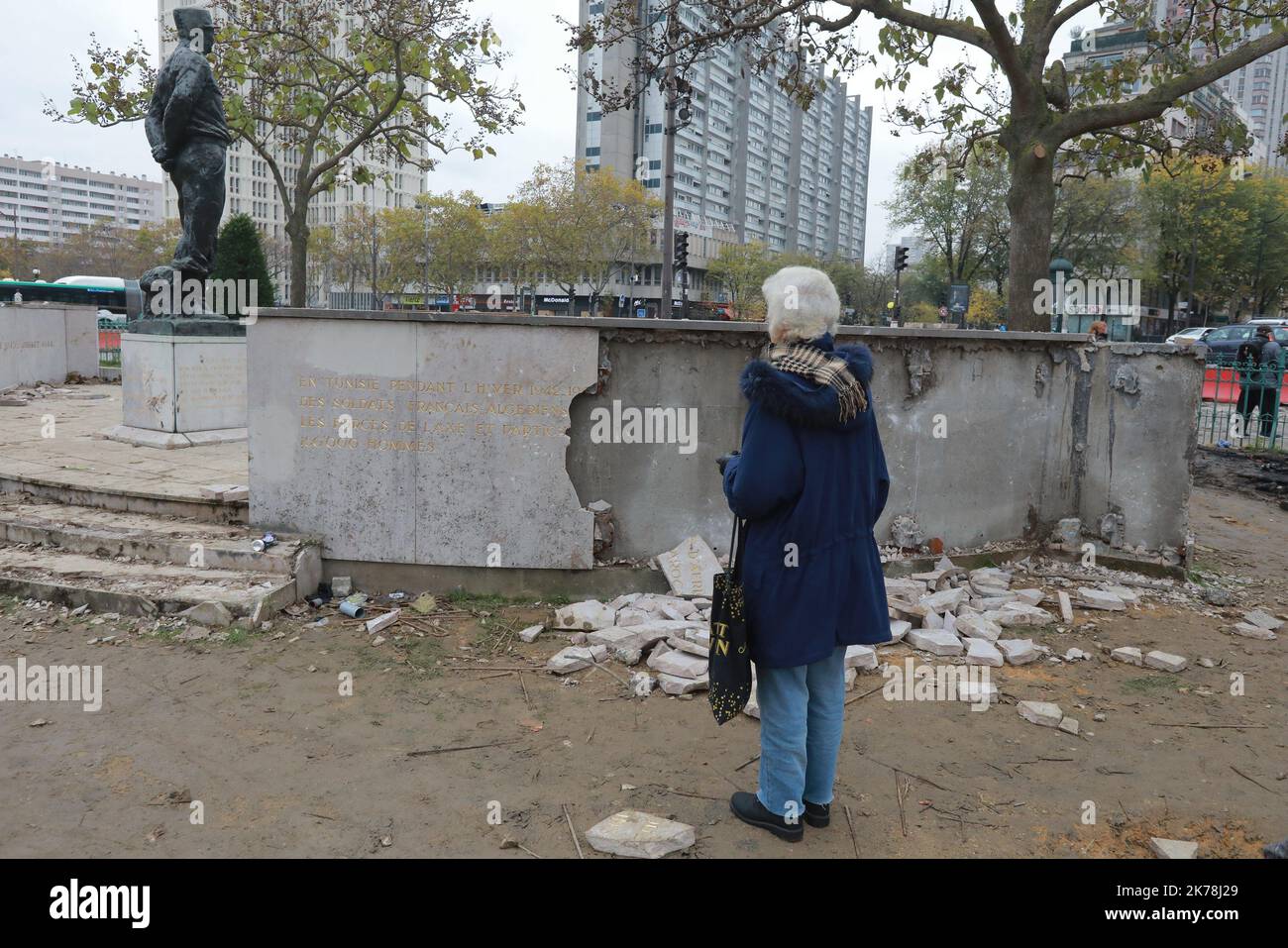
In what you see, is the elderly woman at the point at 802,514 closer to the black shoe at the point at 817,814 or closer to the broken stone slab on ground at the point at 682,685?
the black shoe at the point at 817,814

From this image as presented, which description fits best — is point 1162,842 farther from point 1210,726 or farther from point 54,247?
point 54,247

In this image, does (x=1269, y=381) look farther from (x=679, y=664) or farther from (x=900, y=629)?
(x=679, y=664)

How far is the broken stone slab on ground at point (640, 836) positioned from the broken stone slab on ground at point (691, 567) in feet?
9.00

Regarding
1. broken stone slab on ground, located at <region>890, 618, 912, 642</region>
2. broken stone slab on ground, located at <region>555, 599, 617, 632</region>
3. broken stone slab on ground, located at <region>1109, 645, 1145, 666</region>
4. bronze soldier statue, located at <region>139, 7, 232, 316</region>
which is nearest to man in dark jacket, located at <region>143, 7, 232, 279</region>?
bronze soldier statue, located at <region>139, 7, 232, 316</region>

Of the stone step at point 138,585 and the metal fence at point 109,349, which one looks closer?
the stone step at point 138,585

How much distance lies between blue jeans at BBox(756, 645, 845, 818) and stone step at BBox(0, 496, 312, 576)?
12.0ft

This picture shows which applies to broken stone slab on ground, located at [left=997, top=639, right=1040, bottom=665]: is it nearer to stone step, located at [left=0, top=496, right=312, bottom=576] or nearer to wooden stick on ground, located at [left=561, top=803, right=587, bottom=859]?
wooden stick on ground, located at [left=561, top=803, right=587, bottom=859]

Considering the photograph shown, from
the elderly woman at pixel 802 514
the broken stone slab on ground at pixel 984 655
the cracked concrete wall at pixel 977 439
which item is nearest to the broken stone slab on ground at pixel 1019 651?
the broken stone slab on ground at pixel 984 655

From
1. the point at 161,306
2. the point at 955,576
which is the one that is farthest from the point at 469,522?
the point at 161,306

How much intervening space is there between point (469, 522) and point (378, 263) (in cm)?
6021

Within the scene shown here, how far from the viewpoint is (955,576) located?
261 inches

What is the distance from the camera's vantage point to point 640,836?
3291 millimetres

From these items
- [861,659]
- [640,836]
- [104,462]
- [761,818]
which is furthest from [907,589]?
[104,462]

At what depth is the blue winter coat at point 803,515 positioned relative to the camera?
3.09 m
